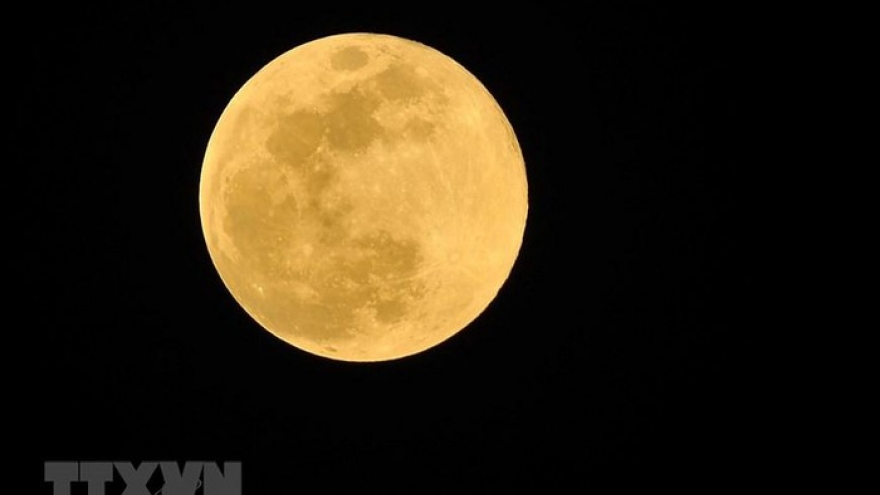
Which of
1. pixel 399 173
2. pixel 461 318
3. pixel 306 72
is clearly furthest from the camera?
pixel 461 318

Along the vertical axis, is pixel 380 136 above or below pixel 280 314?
above

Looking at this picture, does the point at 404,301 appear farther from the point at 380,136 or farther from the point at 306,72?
the point at 306,72

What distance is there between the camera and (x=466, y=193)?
20.8ft

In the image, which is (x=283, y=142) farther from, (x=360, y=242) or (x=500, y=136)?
(x=500, y=136)

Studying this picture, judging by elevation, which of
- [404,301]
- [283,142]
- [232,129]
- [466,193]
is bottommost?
[404,301]

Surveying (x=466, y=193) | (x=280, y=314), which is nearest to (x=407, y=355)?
(x=280, y=314)

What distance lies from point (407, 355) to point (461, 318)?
0.58 m

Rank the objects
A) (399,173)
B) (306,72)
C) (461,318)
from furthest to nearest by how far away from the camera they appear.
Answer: (461,318), (306,72), (399,173)

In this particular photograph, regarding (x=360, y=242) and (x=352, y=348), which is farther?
(x=352, y=348)

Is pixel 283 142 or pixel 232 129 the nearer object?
pixel 283 142

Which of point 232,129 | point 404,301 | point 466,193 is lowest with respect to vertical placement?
point 404,301

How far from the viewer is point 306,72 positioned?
654cm

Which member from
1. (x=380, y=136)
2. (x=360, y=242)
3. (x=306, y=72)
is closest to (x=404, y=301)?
(x=360, y=242)

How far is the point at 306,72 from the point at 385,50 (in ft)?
1.94
